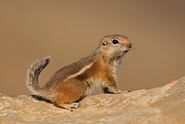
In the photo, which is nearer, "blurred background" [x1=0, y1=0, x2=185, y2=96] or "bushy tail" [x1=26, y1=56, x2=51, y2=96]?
"bushy tail" [x1=26, y1=56, x2=51, y2=96]

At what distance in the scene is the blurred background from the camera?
19.8 meters

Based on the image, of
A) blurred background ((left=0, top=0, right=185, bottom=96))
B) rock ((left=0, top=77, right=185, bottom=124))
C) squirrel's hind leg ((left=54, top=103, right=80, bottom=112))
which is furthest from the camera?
blurred background ((left=0, top=0, right=185, bottom=96))

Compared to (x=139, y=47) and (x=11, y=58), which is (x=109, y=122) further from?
(x=139, y=47)

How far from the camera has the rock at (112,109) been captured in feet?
25.5

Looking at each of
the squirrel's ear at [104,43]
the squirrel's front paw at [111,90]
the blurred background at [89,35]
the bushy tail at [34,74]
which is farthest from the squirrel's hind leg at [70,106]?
the blurred background at [89,35]

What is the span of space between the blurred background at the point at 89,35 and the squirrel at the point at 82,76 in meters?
7.05

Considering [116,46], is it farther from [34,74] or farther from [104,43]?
[34,74]

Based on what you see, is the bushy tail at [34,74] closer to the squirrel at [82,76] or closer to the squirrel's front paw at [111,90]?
the squirrel at [82,76]

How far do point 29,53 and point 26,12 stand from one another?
708cm

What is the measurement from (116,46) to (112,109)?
1.74 m

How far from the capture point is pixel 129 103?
8.61 metres

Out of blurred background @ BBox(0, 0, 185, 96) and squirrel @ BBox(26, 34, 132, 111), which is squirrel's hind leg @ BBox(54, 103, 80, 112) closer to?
squirrel @ BBox(26, 34, 132, 111)

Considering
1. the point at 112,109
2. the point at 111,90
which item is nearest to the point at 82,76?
the point at 111,90

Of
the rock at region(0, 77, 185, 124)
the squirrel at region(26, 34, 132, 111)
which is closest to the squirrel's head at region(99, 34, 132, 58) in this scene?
the squirrel at region(26, 34, 132, 111)
